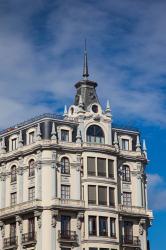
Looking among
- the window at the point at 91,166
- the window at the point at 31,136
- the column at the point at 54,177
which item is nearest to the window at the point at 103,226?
the window at the point at 91,166

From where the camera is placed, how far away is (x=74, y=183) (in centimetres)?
10219

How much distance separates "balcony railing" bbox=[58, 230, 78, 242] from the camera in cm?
9812

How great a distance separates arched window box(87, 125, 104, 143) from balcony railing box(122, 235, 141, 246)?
14402 mm

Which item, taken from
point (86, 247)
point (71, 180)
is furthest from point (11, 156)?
point (86, 247)

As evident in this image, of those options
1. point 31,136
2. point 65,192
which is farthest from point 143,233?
point 31,136

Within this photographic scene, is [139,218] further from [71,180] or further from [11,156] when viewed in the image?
[11,156]

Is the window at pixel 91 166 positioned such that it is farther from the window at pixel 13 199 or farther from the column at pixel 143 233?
the window at pixel 13 199

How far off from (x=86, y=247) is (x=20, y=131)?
20.1m

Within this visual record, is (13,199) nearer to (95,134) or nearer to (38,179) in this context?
(38,179)

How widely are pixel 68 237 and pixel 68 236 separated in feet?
0.45

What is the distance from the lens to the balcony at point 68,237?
9806 centimetres

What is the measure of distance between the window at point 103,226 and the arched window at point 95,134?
1172 centimetres

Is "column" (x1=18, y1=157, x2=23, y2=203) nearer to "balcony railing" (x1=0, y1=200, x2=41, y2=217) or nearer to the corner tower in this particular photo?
"balcony railing" (x1=0, y1=200, x2=41, y2=217)

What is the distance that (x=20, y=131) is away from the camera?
350ft
